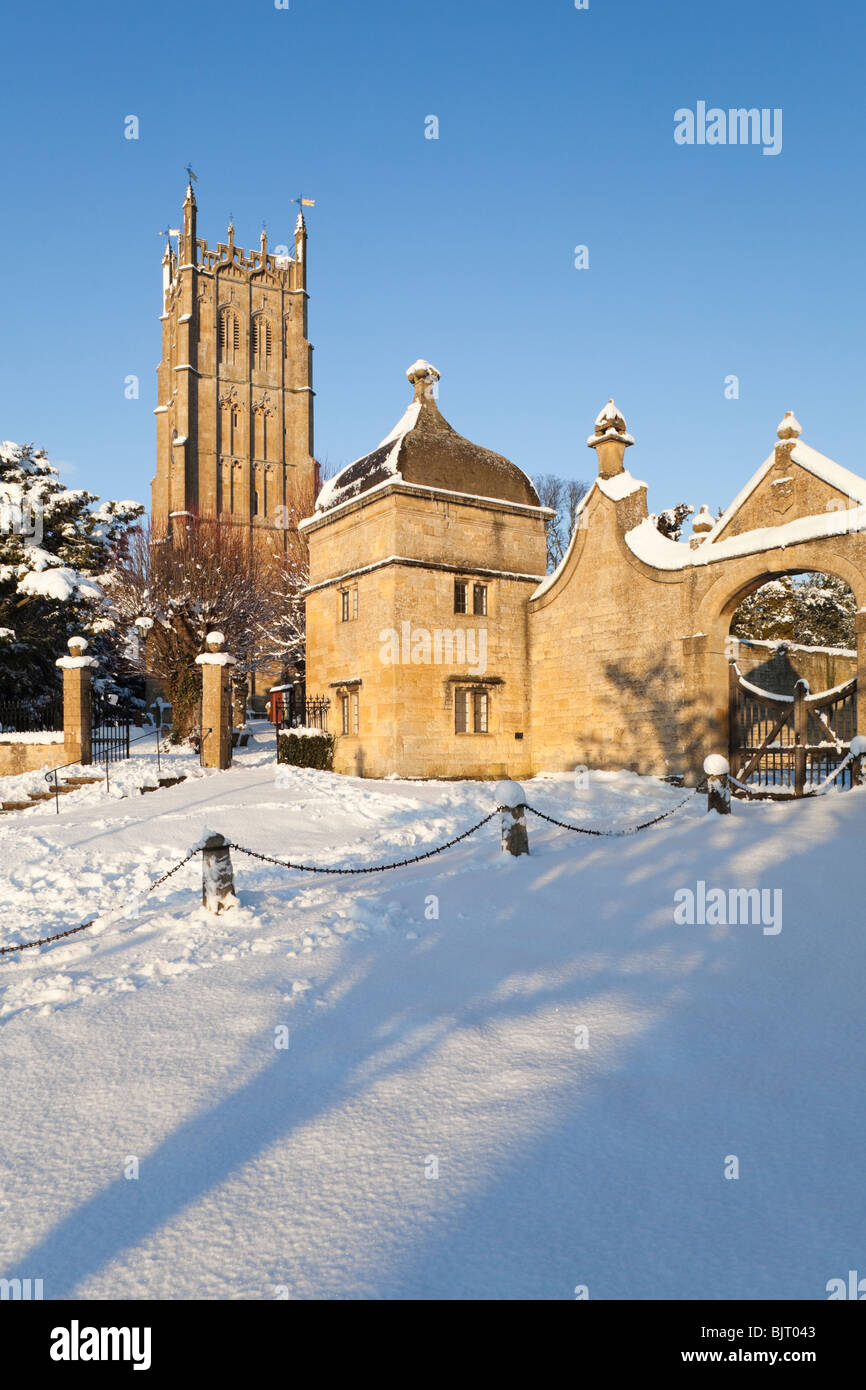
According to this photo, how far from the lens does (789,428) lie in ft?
52.2

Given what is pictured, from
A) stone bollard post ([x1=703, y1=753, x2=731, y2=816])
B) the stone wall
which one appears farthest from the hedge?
stone bollard post ([x1=703, y1=753, x2=731, y2=816])

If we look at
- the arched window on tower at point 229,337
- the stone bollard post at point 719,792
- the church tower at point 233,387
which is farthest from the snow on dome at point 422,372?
the arched window on tower at point 229,337

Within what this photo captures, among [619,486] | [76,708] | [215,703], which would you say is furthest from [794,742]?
[76,708]

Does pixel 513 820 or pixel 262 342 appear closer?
pixel 513 820

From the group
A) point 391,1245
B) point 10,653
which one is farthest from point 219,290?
point 391,1245

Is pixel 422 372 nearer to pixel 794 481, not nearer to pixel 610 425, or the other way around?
pixel 610 425

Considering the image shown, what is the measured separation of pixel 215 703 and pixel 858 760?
14.4 metres

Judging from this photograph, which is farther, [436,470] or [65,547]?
[65,547]

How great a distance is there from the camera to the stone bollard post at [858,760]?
12.6 meters

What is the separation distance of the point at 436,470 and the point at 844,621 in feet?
71.1

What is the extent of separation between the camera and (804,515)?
15.6 meters

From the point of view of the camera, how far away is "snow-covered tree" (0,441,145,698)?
1006 inches

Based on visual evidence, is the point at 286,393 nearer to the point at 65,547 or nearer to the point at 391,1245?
the point at 65,547

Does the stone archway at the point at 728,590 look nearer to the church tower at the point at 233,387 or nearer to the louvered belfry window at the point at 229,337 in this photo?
the church tower at the point at 233,387
